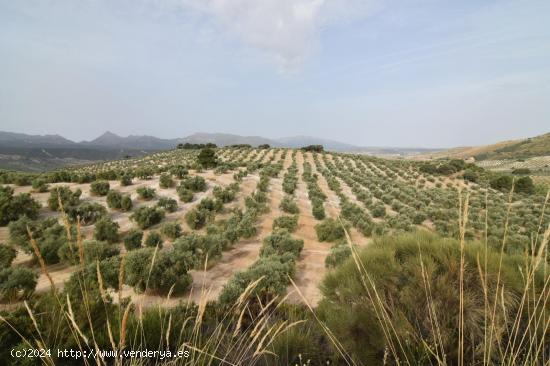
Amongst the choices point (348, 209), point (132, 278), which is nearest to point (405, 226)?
point (348, 209)

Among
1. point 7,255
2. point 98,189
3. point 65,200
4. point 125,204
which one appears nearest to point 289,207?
point 125,204

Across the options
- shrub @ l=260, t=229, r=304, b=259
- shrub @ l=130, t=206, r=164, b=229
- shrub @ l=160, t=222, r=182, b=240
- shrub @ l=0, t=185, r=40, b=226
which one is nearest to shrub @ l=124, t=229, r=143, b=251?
shrub @ l=160, t=222, r=182, b=240

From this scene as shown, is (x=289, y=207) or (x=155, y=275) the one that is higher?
(x=155, y=275)

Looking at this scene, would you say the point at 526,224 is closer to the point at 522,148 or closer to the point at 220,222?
the point at 220,222

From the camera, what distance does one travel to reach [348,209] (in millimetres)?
15328

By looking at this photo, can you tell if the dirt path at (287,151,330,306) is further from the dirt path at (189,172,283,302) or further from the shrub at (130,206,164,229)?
the shrub at (130,206,164,229)

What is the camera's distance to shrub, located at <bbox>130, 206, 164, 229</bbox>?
10422mm

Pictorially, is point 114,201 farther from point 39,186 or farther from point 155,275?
point 155,275

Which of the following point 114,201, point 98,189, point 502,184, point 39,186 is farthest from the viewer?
point 502,184

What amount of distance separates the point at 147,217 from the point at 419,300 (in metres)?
9.73

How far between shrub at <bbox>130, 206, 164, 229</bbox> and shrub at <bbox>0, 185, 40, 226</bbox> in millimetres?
3461

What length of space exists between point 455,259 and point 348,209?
12149mm

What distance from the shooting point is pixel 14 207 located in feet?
32.3

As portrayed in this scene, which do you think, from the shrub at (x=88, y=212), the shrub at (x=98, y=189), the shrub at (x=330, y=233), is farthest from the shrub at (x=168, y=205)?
the shrub at (x=330, y=233)
